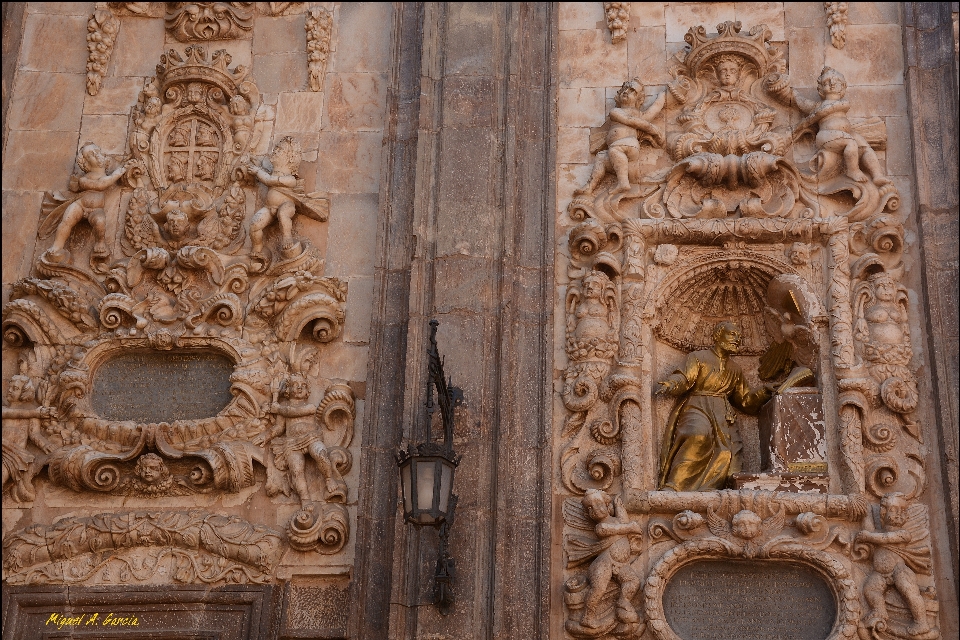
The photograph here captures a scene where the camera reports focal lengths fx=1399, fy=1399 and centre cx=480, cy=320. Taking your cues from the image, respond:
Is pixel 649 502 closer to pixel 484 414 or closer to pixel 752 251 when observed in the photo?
pixel 484 414

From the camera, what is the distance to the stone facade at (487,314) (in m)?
11.0

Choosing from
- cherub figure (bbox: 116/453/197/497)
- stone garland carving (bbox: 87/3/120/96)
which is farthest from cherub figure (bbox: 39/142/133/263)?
cherub figure (bbox: 116/453/197/497)

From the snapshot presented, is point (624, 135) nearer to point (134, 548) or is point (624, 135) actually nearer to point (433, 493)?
point (433, 493)

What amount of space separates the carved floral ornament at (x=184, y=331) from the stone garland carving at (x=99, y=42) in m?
0.54

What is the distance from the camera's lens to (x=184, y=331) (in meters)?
12.2

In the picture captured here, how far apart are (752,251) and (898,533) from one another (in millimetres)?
2733

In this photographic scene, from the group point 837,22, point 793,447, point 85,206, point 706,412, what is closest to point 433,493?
point 706,412

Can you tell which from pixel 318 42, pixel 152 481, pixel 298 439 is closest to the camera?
pixel 152 481

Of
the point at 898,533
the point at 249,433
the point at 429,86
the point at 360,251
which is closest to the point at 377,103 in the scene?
the point at 429,86

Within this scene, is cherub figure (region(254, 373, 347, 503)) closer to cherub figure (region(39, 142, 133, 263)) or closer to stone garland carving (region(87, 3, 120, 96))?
cherub figure (region(39, 142, 133, 263))

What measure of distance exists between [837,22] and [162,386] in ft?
22.8

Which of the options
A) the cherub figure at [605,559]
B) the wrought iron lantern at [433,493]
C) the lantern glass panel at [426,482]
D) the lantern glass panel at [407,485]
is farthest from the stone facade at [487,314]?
the lantern glass panel at [426,482]

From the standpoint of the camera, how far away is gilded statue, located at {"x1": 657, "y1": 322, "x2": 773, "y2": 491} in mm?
11414

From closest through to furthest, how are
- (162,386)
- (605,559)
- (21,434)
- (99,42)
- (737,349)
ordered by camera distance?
(605,559), (21,434), (737,349), (162,386), (99,42)
